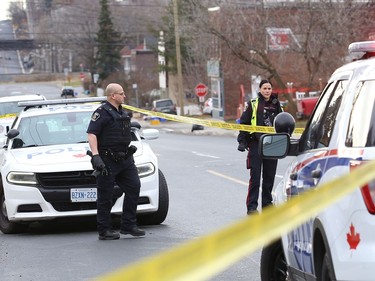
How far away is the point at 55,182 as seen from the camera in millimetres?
10539

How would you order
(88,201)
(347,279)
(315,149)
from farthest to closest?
(88,201)
(315,149)
(347,279)

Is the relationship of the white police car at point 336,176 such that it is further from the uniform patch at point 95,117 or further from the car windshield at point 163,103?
the car windshield at point 163,103

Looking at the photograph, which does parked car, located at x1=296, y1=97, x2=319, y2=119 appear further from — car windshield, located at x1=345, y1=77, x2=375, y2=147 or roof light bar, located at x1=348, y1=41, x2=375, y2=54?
car windshield, located at x1=345, y1=77, x2=375, y2=147

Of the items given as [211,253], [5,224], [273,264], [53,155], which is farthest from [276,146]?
[5,224]

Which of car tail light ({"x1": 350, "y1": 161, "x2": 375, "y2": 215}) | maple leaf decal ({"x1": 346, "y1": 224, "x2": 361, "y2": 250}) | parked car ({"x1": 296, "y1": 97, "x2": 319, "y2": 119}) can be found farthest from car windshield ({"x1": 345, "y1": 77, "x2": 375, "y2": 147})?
parked car ({"x1": 296, "y1": 97, "x2": 319, "y2": 119})

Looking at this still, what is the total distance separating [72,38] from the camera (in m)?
103

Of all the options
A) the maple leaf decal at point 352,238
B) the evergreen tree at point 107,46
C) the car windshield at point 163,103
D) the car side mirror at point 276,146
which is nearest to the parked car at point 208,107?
the car windshield at point 163,103

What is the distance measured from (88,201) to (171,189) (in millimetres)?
5166

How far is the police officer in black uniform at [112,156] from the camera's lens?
32.4 ft

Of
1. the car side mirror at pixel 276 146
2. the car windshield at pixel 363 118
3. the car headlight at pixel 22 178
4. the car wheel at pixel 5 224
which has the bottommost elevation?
the car wheel at pixel 5 224

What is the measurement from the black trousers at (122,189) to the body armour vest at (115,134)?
140 mm

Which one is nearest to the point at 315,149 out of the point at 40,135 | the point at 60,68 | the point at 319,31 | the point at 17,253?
the point at 17,253

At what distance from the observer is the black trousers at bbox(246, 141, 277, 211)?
10875 millimetres

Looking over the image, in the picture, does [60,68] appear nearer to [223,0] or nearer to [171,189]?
[223,0]
